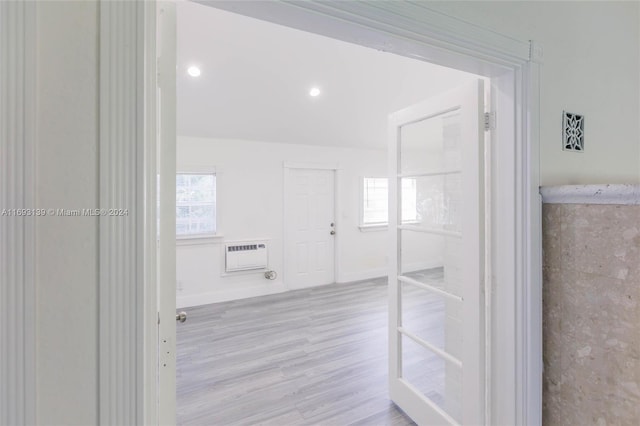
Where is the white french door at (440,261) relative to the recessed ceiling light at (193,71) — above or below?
below

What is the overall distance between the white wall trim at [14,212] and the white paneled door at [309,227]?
3.97m

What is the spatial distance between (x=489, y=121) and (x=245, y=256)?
11.8 feet

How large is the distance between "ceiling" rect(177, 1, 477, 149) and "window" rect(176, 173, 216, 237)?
59 cm

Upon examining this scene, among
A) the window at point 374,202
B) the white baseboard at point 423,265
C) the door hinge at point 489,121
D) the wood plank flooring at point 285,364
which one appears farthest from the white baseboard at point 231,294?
the door hinge at point 489,121

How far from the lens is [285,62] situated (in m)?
3.11

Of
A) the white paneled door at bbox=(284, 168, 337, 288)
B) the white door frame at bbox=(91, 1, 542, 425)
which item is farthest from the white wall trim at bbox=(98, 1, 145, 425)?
the white paneled door at bbox=(284, 168, 337, 288)

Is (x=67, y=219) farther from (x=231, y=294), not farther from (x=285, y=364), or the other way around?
(x=231, y=294)

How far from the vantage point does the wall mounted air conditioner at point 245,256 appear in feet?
13.7

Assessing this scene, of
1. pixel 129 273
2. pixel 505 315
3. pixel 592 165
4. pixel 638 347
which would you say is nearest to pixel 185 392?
pixel 129 273

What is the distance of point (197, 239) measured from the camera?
402 cm

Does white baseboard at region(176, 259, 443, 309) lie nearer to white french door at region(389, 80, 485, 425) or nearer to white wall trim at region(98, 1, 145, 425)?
white french door at region(389, 80, 485, 425)

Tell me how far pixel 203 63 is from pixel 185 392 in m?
2.85

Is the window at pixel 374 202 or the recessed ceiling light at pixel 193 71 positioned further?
the window at pixel 374 202

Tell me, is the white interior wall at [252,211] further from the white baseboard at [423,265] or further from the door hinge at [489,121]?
the door hinge at [489,121]
